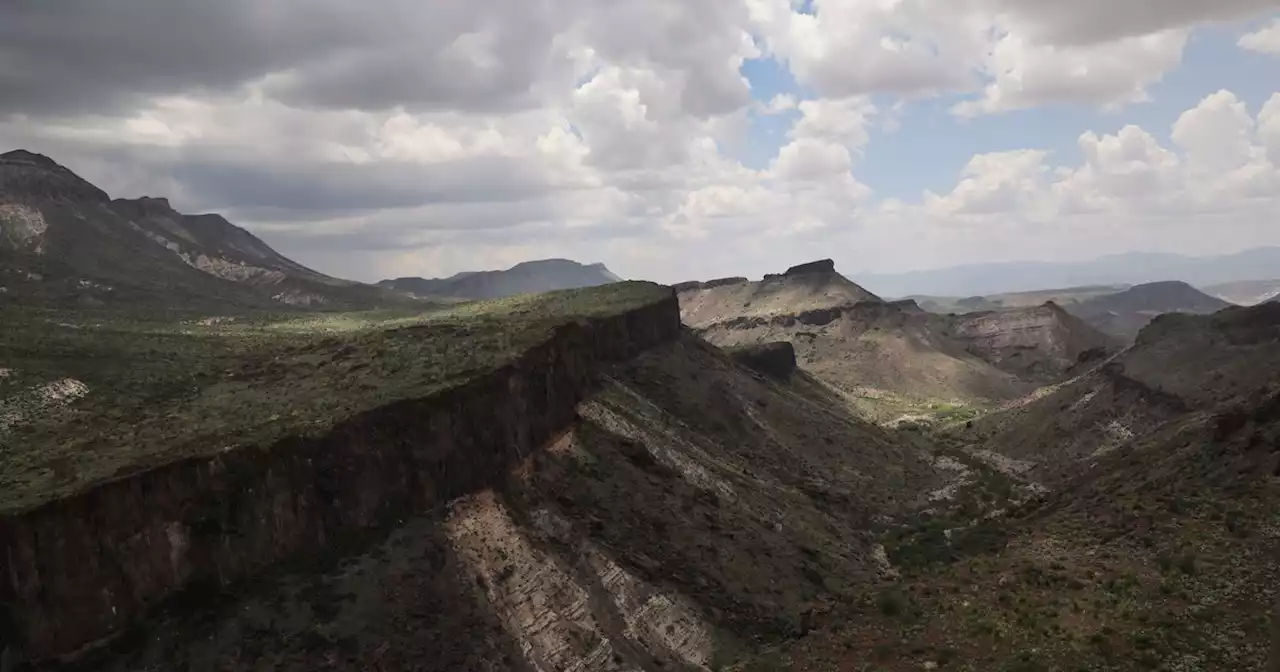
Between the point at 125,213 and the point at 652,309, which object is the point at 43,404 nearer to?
the point at 652,309

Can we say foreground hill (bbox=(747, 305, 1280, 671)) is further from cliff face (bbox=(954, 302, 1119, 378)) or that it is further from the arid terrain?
cliff face (bbox=(954, 302, 1119, 378))

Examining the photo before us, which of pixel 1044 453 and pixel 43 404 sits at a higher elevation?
pixel 43 404

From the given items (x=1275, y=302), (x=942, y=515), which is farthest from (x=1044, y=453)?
(x=1275, y=302)

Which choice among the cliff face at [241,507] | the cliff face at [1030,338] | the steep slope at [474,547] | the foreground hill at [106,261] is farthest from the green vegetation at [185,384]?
the cliff face at [1030,338]

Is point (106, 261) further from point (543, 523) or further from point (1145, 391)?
point (1145, 391)

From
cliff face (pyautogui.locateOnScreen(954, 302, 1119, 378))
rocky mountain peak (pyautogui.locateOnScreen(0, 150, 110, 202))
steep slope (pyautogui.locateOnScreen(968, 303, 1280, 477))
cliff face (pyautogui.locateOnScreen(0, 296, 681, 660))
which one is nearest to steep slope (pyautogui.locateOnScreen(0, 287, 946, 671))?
cliff face (pyautogui.locateOnScreen(0, 296, 681, 660))

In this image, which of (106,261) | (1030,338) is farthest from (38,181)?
(1030,338)
